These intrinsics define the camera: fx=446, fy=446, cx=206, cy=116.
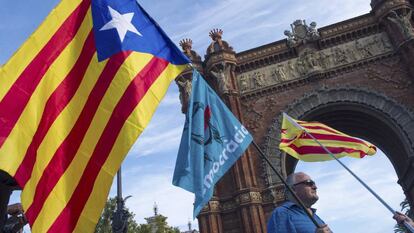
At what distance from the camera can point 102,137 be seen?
5324 millimetres

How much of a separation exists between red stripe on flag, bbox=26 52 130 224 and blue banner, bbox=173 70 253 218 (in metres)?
1.19

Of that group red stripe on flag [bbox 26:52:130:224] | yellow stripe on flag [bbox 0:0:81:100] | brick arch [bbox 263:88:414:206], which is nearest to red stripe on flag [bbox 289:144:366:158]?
red stripe on flag [bbox 26:52:130:224]

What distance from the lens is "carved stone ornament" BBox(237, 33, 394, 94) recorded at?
2459cm

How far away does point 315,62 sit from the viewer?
25.0 m

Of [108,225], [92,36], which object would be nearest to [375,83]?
[92,36]

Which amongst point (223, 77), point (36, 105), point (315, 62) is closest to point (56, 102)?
point (36, 105)

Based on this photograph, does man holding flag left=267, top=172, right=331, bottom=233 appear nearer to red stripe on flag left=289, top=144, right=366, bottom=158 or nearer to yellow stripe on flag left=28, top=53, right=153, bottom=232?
yellow stripe on flag left=28, top=53, right=153, bottom=232

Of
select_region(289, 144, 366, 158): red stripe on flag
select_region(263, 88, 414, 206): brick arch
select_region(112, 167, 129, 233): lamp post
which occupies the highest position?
select_region(263, 88, 414, 206): brick arch

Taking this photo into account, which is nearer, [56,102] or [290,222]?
[290,222]

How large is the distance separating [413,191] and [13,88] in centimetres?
2303

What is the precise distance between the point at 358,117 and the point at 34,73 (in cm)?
2274

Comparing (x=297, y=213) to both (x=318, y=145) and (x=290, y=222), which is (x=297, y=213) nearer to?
(x=290, y=222)

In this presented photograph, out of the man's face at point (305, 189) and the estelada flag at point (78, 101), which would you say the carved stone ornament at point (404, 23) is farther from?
the man's face at point (305, 189)

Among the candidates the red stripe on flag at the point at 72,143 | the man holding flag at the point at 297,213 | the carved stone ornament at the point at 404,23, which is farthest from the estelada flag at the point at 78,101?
the carved stone ornament at the point at 404,23
